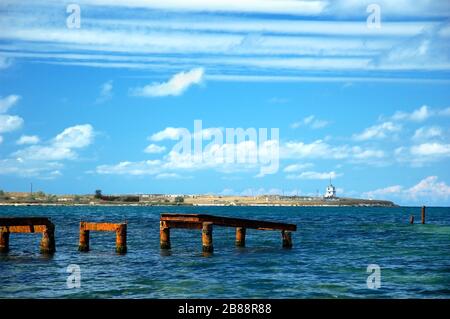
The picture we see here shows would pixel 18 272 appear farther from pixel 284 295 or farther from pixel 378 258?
pixel 378 258

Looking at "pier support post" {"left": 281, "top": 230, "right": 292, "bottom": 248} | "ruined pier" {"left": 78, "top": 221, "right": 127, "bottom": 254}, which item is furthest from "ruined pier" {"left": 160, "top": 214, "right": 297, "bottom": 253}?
"pier support post" {"left": 281, "top": 230, "right": 292, "bottom": 248}

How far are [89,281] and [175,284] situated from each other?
346 centimetres

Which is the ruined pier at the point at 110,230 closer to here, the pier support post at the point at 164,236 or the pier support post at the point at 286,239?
the pier support post at the point at 164,236

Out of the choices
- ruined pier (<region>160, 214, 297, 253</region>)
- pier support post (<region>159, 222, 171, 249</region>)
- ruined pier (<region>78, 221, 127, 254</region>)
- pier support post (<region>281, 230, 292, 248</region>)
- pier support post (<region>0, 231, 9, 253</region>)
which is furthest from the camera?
pier support post (<region>281, 230, 292, 248</region>)

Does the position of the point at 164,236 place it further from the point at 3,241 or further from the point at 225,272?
the point at 225,272

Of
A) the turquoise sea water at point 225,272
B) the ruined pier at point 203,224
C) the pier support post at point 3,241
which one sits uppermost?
the ruined pier at point 203,224

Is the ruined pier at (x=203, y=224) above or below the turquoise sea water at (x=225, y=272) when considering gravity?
above

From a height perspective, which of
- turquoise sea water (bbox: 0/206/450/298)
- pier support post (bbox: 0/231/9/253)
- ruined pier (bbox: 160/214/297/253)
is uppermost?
ruined pier (bbox: 160/214/297/253)

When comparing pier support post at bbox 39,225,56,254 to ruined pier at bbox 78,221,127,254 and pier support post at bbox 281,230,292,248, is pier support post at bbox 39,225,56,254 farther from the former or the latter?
pier support post at bbox 281,230,292,248

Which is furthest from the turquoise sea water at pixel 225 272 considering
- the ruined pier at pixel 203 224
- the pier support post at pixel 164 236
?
the ruined pier at pixel 203 224

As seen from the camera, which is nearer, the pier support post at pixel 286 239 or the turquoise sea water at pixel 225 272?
the turquoise sea water at pixel 225 272

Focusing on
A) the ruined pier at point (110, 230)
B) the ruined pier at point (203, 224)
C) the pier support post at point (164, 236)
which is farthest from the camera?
the pier support post at point (164, 236)
